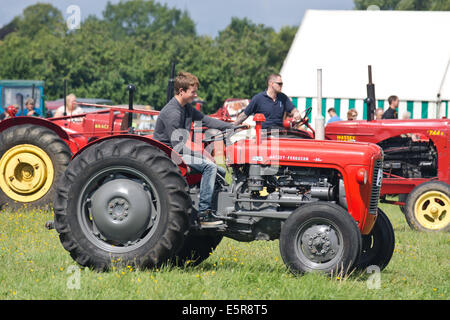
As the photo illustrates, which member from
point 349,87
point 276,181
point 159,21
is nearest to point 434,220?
point 276,181

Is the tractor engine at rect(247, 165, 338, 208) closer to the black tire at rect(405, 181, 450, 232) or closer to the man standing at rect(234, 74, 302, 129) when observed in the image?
the man standing at rect(234, 74, 302, 129)

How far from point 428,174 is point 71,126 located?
6.24 meters

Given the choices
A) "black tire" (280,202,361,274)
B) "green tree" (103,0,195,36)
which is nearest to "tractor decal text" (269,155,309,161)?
"black tire" (280,202,361,274)

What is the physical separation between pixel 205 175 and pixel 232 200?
0.30m

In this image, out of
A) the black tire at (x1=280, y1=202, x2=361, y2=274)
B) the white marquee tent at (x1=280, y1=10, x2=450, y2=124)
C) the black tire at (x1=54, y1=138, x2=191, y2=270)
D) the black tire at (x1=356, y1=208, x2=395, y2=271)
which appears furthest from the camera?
the white marquee tent at (x1=280, y1=10, x2=450, y2=124)

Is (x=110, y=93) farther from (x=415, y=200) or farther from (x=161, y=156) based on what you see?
(x=161, y=156)

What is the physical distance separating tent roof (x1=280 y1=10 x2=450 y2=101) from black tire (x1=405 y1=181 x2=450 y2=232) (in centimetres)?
980

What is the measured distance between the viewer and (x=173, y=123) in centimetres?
597

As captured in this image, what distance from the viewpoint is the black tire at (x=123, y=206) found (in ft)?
18.7

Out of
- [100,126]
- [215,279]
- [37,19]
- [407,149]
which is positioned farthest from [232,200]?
[37,19]

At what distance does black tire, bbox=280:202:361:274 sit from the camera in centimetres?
553

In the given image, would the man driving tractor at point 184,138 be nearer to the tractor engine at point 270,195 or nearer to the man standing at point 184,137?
the man standing at point 184,137

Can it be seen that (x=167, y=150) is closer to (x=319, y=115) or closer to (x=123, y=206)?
(x=123, y=206)

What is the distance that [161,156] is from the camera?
5.79m
